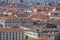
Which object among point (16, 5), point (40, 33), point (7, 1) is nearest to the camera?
point (40, 33)

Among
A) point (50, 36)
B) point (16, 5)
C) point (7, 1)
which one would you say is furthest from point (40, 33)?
point (7, 1)

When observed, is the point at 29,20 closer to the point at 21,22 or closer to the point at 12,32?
the point at 21,22

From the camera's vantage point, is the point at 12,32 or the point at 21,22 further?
the point at 21,22

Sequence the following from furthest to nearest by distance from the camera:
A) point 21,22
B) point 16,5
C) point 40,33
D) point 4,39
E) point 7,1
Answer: point 7,1
point 16,5
point 21,22
point 40,33
point 4,39

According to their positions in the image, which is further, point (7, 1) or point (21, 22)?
point (7, 1)

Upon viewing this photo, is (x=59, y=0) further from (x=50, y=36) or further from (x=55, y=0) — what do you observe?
(x=50, y=36)

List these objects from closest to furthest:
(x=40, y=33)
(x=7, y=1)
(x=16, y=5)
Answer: (x=40, y=33), (x=16, y=5), (x=7, y=1)

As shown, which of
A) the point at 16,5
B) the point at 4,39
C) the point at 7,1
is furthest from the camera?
the point at 7,1

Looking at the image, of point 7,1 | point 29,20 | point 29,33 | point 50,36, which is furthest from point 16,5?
point 50,36
